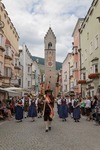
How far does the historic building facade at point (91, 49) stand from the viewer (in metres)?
34.2

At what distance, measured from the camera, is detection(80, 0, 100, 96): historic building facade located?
112 ft

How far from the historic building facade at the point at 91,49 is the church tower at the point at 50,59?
53090 millimetres

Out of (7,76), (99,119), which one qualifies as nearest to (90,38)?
(7,76)

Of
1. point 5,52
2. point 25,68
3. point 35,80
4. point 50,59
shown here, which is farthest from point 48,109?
point 50,59

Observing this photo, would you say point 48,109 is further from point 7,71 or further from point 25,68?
point 25,68

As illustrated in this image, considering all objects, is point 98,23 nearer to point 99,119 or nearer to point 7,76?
point 7,76

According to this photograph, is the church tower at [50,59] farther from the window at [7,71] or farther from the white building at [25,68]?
the window at [7,71]

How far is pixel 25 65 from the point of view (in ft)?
230

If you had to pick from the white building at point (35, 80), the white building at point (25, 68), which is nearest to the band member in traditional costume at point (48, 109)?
the white building at point (25, 68)

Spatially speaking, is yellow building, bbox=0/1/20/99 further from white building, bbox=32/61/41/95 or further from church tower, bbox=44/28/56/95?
church tower, bbox=44/28/56/95

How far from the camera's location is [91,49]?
3872 centimetres

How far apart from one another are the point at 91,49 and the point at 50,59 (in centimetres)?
6241

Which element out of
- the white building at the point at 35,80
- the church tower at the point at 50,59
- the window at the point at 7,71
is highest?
the church tower at the point at 50,59

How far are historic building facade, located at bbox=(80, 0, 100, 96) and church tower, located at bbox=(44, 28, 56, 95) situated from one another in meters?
53.1
